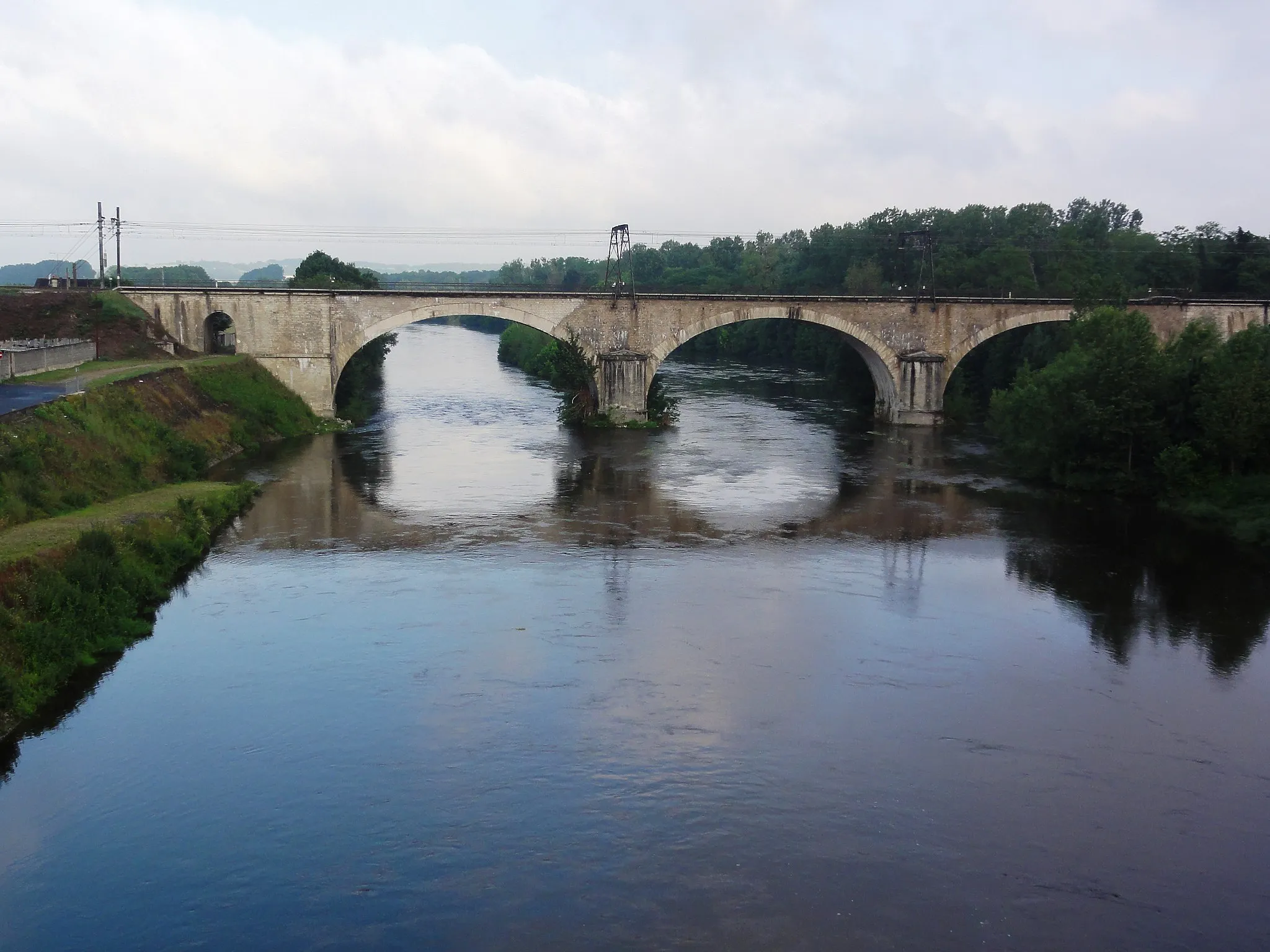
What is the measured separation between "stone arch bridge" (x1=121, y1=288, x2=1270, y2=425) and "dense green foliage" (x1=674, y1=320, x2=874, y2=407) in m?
7.70

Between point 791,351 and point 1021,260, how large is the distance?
75.9 ft

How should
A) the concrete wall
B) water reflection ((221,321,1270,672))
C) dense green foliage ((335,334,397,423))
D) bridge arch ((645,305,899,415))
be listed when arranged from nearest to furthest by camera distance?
water reflection ((221,321,1270,672)), the concrete wall, bridge arch ((645,305,899,415)), dense green foliage ((335,334,397,423))

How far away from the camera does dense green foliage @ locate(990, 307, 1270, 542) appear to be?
29.6 m

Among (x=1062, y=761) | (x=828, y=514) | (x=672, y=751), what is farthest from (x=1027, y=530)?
(x=672, y=751)

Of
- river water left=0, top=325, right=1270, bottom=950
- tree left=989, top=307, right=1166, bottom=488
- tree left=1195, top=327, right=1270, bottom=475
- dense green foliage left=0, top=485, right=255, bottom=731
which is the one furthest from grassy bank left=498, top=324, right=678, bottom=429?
dense green foliage left=0, top=485, right=255, bottom=731

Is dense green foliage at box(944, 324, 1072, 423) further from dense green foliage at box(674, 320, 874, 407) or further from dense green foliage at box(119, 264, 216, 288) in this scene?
dense green foliage at box(119, 264, 216, 288)

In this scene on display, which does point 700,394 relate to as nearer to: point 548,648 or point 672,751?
point 548,648

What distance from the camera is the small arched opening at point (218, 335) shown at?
46.1m

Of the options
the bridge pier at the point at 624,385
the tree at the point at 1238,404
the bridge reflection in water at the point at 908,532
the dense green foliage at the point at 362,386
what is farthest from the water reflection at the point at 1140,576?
the dense green foliage at the point at 362,386

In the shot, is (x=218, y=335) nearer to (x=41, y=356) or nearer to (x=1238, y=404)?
(x=41, y=356)

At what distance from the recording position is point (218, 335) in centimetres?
4978

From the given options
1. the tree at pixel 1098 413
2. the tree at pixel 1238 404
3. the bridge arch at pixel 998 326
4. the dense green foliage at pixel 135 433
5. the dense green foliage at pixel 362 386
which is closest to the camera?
the dense green foliage at pixel 135 433

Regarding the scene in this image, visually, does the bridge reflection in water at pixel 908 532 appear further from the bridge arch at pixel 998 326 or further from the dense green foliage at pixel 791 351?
the dense green foliage at pixel 791 351

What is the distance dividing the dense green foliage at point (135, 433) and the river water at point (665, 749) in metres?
3.63
